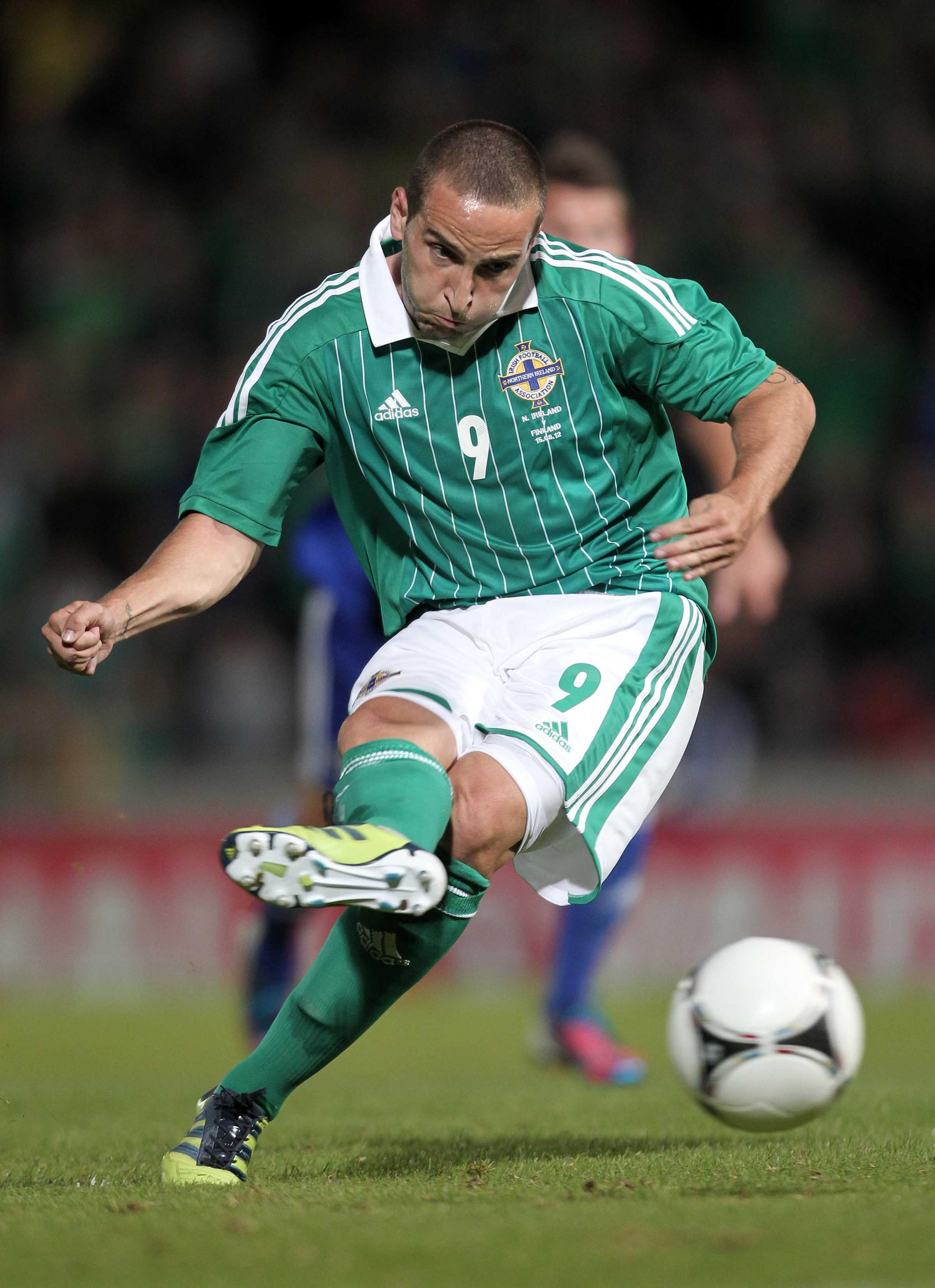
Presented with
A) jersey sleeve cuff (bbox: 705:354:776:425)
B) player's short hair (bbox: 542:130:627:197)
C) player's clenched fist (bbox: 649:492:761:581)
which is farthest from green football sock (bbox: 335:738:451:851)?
player's short hair (bbox: 542:130:627:197)

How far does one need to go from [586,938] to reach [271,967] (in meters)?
1.18

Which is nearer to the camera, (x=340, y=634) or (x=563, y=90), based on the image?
(x=340, y=634)

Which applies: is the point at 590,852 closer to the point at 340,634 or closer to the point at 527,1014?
the point at 340,634

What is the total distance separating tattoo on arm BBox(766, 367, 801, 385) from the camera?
373 centimetres

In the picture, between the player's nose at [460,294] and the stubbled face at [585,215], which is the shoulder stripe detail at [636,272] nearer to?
the player's nose at [460,294]

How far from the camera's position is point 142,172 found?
14.1m

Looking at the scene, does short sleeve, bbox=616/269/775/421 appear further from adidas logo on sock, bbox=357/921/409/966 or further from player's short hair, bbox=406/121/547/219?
adidas logo on sock, bbox=357/921/409/966

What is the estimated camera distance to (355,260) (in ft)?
42.8

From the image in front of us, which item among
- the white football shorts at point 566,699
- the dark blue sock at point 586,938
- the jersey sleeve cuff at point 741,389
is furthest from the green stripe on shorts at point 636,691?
the dark blue sock at point 586,938

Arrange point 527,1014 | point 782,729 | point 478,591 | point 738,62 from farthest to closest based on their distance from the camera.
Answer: point 738,62 < point 782,729 < point 527,1014 < point 478,591

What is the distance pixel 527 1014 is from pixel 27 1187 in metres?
6.15

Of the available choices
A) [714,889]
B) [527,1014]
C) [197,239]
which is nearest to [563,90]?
[197,239]

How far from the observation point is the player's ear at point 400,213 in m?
3.66

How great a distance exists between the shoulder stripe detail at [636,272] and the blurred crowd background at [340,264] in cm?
651
